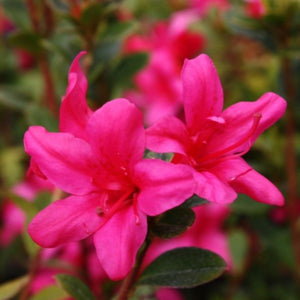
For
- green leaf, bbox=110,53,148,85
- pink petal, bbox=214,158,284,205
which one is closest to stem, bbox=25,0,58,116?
green leaf, bbox=110,53,148,85

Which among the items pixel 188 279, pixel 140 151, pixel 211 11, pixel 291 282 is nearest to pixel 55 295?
pixel 188 279

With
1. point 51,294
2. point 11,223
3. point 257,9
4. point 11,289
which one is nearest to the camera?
point 11,289

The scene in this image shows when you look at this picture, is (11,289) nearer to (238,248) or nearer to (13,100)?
(13,100)

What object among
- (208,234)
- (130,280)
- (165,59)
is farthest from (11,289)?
(165,59)

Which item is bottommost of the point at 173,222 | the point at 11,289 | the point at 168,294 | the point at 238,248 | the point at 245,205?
the point at 168,294

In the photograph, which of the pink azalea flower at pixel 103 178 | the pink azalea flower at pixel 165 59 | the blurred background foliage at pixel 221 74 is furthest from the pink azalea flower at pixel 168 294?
the pink azalea flower at pixel 103 178

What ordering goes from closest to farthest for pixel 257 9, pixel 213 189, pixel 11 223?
pixel 213 189, pixel 257 9, pixel 11 223
